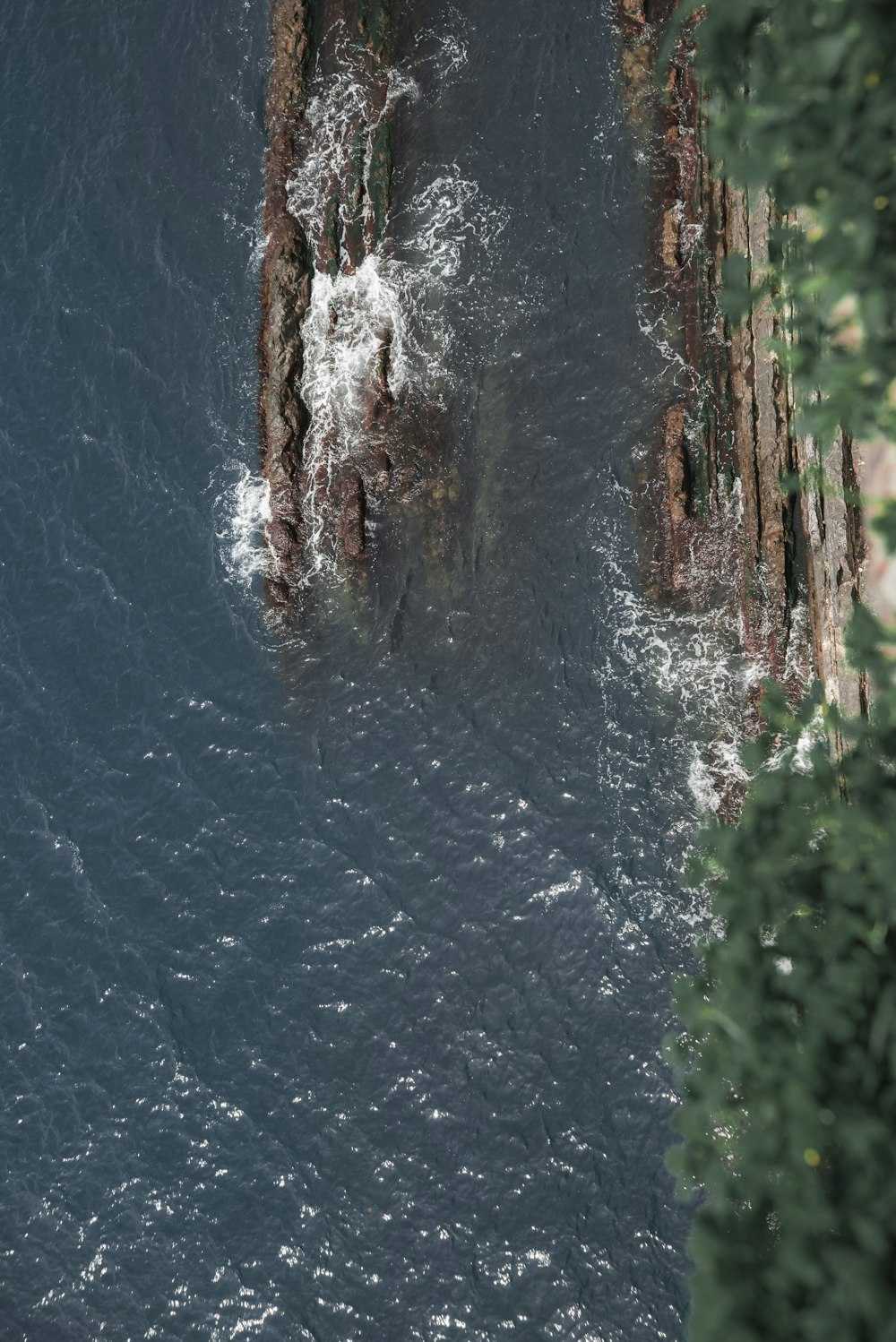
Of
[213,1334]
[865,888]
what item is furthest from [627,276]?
[213,1334]

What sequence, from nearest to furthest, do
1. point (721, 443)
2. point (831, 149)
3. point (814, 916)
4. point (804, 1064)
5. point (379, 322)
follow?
point (831, 149) → point (804, 1064) → point (814, 916) → point (721, 443) → point (379, 322)

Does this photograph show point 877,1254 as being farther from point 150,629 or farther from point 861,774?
point 150,629

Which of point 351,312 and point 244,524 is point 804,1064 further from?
point 351,312

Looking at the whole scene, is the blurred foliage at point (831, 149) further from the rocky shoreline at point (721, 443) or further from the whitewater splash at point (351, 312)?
the whitewater splash at point (351, 312)

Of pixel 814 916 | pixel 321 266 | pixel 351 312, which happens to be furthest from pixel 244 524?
pixel 814 916

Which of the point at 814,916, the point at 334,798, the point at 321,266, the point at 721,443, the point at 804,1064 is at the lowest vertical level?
the point at 804,1064

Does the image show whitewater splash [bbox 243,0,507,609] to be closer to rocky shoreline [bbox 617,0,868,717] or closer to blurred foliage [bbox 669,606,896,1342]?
rocky shoreline [bbox 617,0,868,717]

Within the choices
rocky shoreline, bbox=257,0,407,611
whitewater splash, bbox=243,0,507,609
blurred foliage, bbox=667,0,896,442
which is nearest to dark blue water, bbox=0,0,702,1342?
whitewater splash, bbox=243,0,507,609
